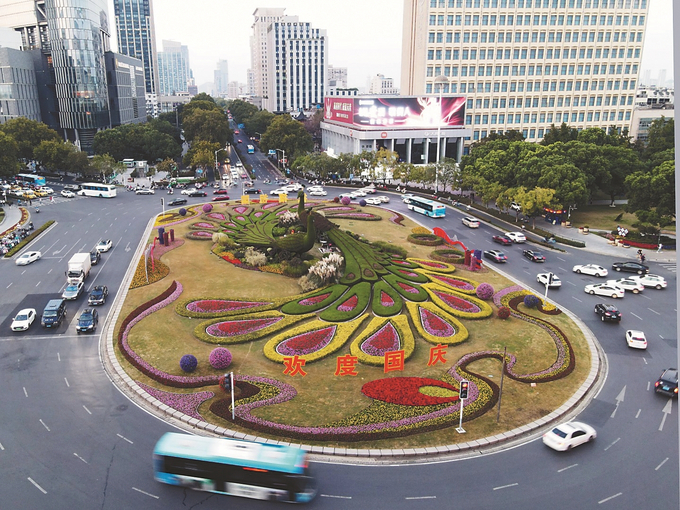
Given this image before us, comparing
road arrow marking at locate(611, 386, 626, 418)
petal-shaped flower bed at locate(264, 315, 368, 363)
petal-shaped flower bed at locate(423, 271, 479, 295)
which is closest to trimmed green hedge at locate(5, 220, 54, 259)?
petal-shaped flower bed at locate(264, 315, 368, 363)

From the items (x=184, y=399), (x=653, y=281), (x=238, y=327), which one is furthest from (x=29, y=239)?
(x=653, y=281)

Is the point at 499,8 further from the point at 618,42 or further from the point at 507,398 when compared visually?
the point at 507,398

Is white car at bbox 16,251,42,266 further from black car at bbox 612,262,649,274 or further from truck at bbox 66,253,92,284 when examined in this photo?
black car at bbox 612,262,649,274

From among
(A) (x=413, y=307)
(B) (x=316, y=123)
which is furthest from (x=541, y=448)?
(B) (x=316, y=123)

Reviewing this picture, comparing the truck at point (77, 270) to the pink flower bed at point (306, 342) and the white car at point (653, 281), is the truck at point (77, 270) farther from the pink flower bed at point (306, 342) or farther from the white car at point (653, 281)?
the white car at point (653, 281)

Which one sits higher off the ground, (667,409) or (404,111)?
(404,111)

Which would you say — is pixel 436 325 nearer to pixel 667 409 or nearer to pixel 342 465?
pixel 667 409
